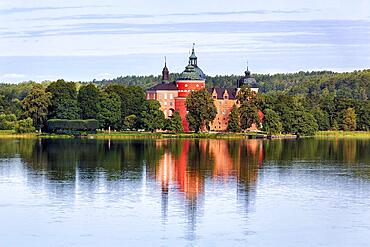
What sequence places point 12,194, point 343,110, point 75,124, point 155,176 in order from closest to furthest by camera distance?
point 12,194 < point 155,176 < point 75,124 < point 343,110

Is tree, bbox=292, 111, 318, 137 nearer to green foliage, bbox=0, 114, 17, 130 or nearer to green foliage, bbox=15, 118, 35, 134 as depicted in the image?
green foliage, bbox=15, 118, 35, 134

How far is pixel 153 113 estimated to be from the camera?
97.5 metres

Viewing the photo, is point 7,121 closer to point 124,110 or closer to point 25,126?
point 25,126

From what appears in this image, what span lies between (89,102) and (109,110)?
2153 millimetres

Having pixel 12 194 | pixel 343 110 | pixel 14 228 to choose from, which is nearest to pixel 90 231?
pixel 14 228

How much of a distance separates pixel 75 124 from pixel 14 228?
210 feet

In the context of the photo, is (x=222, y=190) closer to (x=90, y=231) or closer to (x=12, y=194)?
(x=12, y=194)

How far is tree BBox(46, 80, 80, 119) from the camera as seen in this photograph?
9175 centimetres

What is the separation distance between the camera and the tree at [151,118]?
96.9 m

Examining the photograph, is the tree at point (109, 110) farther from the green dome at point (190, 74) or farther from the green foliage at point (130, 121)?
the green dome at point (190, 74)

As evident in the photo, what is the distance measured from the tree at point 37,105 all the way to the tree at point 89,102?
363 centimetres

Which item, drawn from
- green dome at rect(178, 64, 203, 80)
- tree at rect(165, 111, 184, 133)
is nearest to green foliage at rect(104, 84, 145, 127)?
tree at rect(165, 111, 184, 133)

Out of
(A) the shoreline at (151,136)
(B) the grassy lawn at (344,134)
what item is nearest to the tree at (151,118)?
(A) the shoreline at (151,136)

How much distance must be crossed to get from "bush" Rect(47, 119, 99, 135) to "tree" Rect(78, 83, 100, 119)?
1384mm
